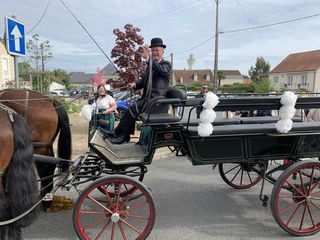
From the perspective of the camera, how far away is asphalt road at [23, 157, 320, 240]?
3.31 meters

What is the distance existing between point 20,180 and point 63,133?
1.29 meters

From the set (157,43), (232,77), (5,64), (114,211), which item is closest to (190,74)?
(232,77)

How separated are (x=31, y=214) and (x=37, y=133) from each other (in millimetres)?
1174

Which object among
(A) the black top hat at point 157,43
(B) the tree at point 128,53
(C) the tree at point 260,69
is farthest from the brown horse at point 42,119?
(C) the tree at point 260,69

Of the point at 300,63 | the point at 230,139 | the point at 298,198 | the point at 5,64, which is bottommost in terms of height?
the point at 298,198

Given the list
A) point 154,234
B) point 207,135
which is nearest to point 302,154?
point 207,135

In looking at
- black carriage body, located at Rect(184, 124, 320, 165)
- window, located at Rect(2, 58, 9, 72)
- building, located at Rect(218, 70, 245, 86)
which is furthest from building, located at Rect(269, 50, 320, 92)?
black carriage body, located at Rect(184, 124, 320, 165)

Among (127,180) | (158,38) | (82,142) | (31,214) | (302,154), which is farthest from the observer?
(82,142)

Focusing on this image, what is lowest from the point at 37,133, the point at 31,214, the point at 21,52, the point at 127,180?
the point at 31,214

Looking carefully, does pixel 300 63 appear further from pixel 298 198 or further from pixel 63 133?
Answer: pixel 63 133

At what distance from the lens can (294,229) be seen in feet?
10.7

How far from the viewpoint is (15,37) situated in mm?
4473

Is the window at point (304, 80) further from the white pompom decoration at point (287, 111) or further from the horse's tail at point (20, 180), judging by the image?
the horse's tail at point (20, 180)

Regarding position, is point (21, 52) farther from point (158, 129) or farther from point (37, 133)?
point (158, 129)
